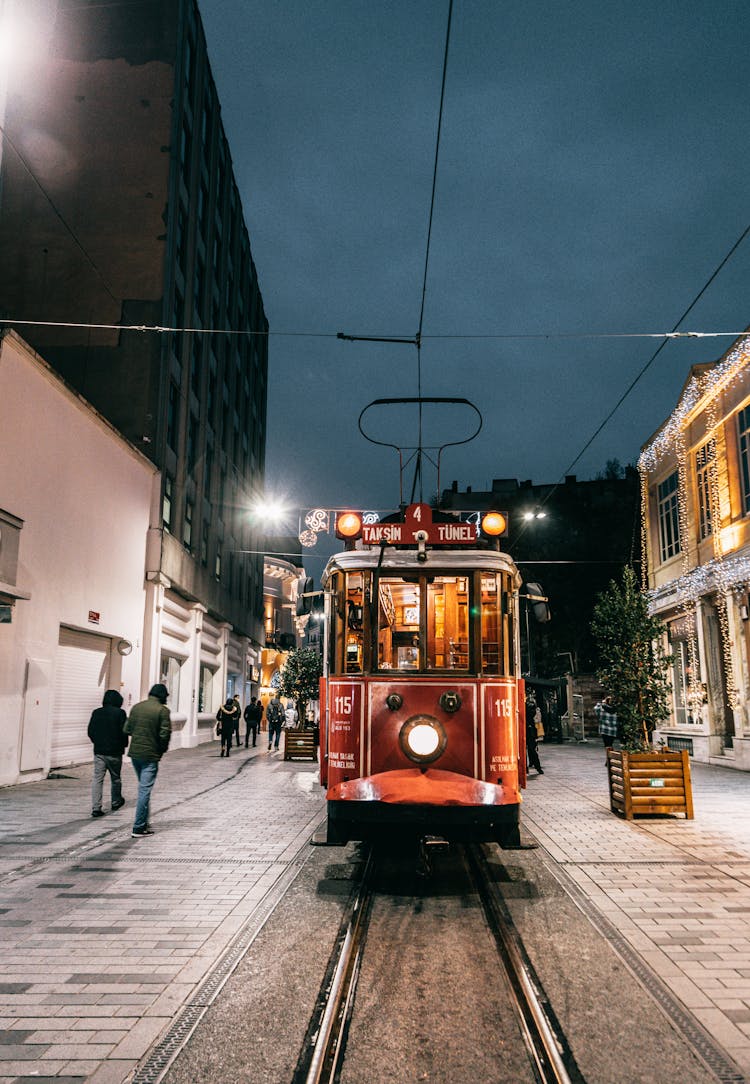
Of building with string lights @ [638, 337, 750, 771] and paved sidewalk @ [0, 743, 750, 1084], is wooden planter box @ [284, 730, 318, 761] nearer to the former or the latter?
paved sidewalk @ [0, 743, 750, 1084]

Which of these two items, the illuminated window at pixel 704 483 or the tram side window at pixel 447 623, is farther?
the illuminated window at pixel 704 483

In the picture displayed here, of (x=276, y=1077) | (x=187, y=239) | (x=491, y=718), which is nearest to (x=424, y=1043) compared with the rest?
(x=276, y=1077)

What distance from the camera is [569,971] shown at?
4.83 metres

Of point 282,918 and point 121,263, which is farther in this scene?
point 121,263

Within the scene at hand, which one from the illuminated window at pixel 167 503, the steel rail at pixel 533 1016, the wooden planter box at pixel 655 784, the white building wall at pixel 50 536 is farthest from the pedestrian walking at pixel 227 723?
the steel rail at pixel 533 1016

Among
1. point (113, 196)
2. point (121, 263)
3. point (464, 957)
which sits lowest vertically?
point (464, 957)

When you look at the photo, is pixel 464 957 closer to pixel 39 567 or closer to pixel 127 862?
pixel 127 862

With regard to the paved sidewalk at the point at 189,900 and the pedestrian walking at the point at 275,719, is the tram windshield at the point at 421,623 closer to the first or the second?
the paved sidewalk at the point at 189,900

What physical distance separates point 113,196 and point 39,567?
Result: 14.3m

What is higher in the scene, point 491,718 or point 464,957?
point 491,718

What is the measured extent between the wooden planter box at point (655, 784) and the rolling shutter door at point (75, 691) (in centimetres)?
1117

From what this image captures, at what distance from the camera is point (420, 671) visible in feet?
23.9

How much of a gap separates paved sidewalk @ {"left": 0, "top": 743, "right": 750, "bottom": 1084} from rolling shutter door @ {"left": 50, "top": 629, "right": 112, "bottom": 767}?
3.46 meters

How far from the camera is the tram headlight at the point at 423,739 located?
6.95 metres
